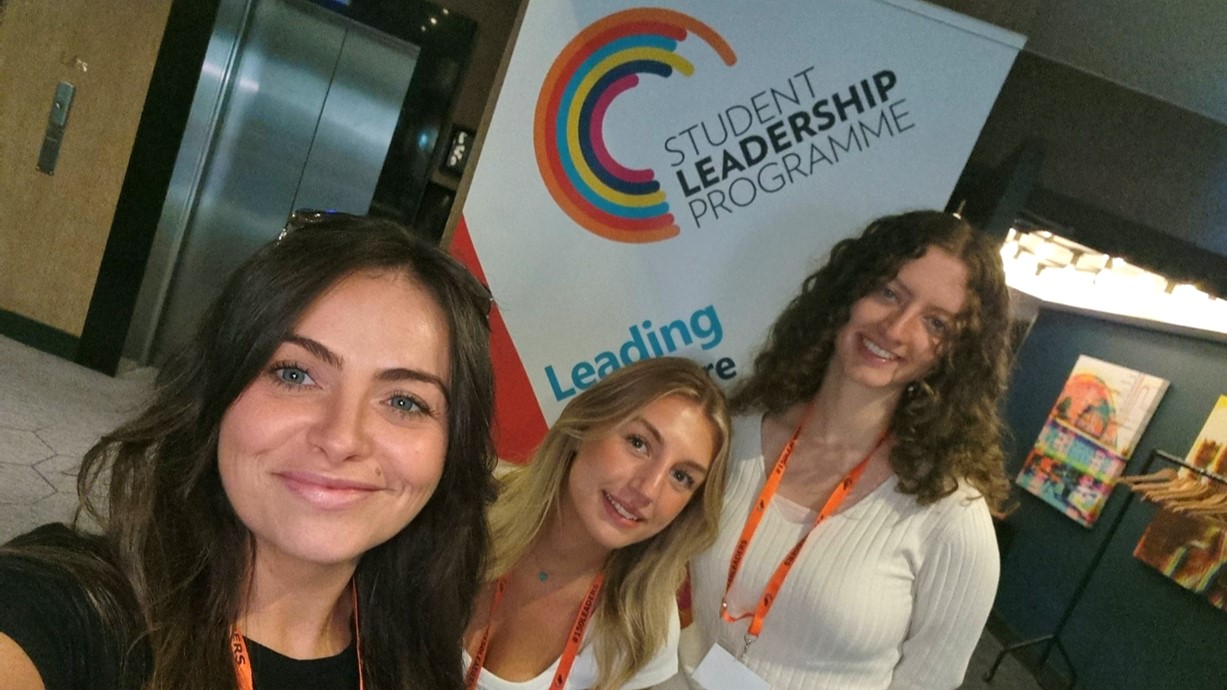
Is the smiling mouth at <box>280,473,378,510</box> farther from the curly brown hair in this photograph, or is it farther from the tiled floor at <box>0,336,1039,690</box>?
the tiled floor at <box>0,336,1039,690</box>

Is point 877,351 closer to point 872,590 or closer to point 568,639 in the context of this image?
point 872,590

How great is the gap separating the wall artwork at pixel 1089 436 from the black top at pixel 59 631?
6115 millimetres

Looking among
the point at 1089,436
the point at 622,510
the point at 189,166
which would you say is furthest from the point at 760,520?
the point at 1089,436

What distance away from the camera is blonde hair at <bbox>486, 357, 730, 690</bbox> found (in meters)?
1.60

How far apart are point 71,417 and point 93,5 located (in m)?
2.06

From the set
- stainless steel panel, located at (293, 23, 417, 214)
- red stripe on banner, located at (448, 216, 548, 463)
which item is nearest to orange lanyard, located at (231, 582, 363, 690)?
red stripe on banner, located at (448, 216, 548, 463)

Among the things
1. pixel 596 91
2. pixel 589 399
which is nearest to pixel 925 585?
pixel 589 399

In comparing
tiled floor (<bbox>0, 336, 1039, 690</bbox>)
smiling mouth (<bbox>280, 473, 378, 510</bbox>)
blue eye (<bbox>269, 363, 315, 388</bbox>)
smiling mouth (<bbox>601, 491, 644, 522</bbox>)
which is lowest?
tiled floor (<bbox>0, 336, 1039, 690</bbox>)

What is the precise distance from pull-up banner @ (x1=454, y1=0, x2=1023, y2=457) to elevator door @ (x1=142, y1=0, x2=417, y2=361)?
2.17m

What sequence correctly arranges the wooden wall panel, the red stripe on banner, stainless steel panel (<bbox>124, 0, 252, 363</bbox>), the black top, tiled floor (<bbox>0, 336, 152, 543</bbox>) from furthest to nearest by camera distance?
stainless steel panel (<bbox>124, 0, 252, 363</bbox>), the wooden wall panel, tiled floor (<bbox>0, 336, 152, 543</bbox>), the red stripe on banner, the black top

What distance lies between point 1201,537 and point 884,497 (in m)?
4.05

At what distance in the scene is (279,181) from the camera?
418cm

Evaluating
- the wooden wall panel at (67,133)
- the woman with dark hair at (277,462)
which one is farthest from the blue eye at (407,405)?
the wooden wall panel at (67,133)

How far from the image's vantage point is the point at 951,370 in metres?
1.62
